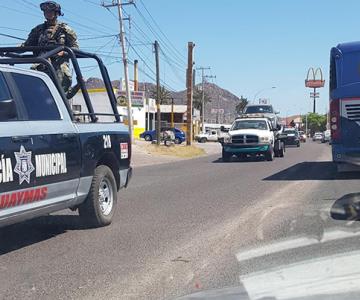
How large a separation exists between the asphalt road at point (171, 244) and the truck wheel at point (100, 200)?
0.17 m

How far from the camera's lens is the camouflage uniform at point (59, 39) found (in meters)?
9.02

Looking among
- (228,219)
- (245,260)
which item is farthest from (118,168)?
(245,260)

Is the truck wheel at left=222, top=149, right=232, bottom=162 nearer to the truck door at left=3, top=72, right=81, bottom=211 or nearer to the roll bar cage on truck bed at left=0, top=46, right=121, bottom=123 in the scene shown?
the roll bar cage on truck bed at left=0, top=46, right=121, bottom=123

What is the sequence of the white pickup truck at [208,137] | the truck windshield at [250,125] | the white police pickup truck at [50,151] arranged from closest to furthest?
the white police pickup truck at [50,151] → the truck windshield at [250,125] → the white pickup truck at [208,137]

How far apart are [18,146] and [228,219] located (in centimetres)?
395

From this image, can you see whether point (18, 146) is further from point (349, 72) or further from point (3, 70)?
point (349, 72)

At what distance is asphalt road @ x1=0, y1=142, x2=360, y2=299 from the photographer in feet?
18.4

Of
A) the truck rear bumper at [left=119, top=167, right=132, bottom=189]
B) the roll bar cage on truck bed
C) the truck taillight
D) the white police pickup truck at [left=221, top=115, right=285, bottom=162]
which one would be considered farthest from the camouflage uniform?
the white police pickup truck at [left=221, top=115, right=285, bottom=162]

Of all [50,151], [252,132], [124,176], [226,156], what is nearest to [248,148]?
[252,132]

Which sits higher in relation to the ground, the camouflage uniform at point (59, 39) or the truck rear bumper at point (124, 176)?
the camouflage uniform at point (59, 39)

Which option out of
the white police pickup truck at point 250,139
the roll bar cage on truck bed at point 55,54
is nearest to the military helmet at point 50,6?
the roll bar cage on truck bed at point 55,54

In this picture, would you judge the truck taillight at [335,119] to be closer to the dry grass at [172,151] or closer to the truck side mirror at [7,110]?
Answer: the truck side mirror at [7,110]

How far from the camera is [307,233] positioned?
781 cm

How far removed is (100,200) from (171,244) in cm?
161
